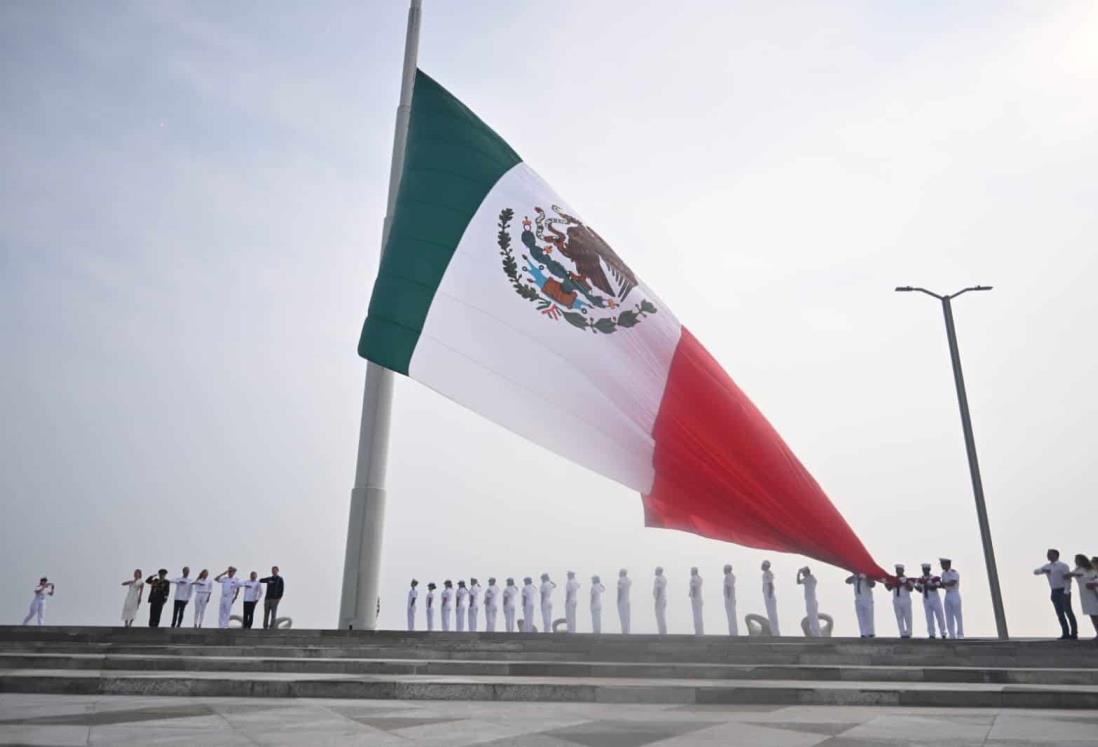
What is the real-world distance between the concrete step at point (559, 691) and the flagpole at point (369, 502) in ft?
27.3

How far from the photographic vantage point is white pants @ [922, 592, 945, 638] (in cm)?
1709

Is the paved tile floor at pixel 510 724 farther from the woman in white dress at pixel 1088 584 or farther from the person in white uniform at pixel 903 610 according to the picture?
the person in white uniform at pixel 903 610

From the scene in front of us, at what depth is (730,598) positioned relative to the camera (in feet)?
66.7

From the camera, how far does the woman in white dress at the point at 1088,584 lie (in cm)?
1316

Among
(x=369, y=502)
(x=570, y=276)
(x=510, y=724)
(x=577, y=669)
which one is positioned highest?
(x=570, y=276)

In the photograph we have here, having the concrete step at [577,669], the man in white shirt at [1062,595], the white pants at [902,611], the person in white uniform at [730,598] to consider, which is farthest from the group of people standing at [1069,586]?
the person in white uniform at [730,598]

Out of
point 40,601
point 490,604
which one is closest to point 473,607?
point 490,604

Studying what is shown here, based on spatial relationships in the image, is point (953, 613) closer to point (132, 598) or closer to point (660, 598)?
point (660, 598)

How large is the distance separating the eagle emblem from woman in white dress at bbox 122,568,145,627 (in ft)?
48.8

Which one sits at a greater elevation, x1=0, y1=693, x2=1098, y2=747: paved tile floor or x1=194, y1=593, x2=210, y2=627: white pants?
x1=194, y1=593, x2=210, y2=627: white pants

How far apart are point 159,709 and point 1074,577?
48.6 ft

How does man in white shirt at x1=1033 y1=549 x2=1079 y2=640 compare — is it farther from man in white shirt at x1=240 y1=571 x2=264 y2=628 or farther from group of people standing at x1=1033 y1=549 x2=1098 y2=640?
man in white shirt at x1=240 y1=571 x2=264 y2=628

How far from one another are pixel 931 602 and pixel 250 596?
55.9 feet

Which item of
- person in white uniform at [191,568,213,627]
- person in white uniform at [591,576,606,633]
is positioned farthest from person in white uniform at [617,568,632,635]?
person in white uniform at [191,568,213,627]
